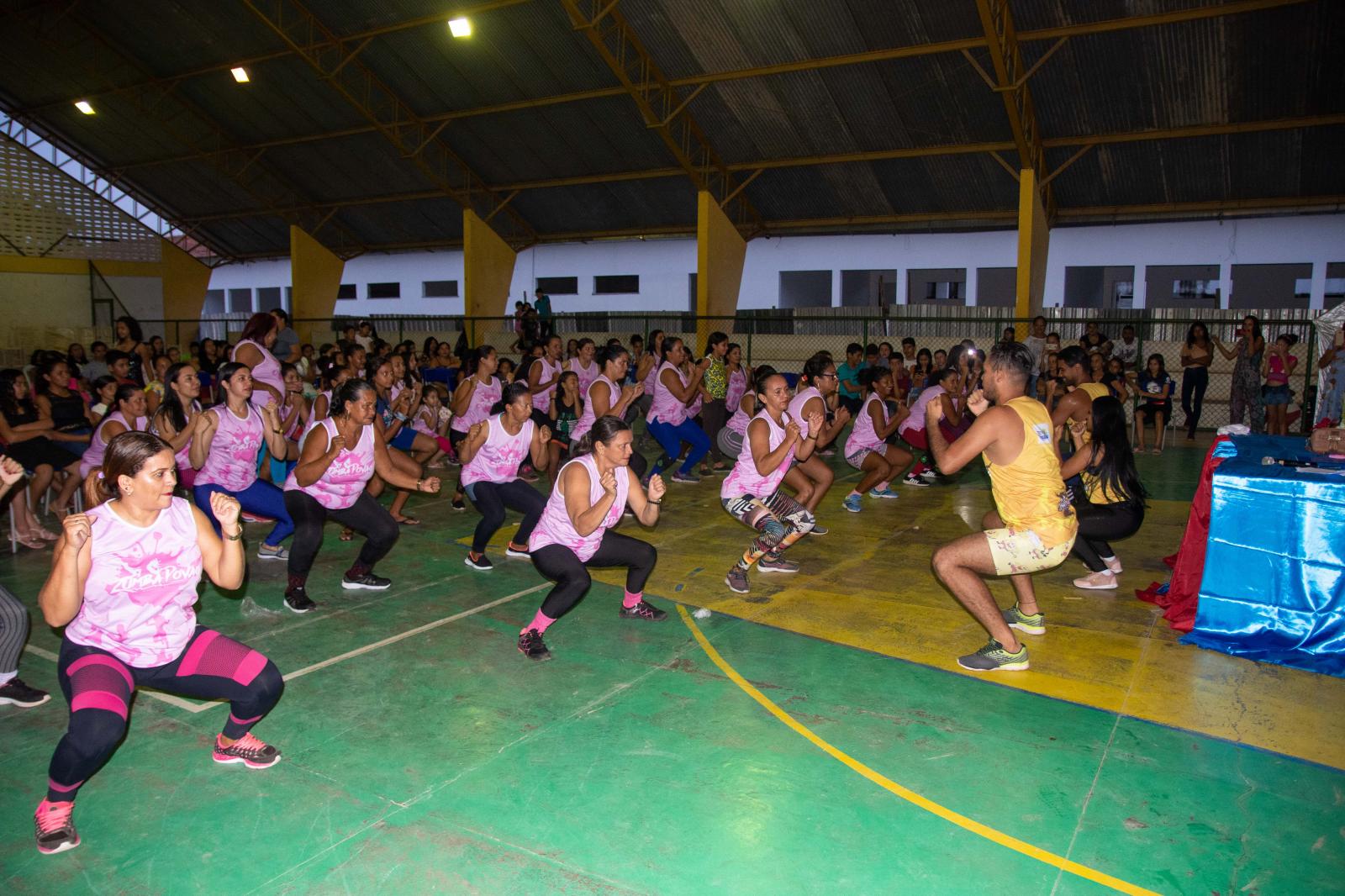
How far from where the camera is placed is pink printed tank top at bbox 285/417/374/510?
241 inches

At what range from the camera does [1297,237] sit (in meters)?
19.7

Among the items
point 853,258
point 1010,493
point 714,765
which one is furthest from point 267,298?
point 714,765

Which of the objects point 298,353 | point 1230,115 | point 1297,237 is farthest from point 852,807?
point 1297,237

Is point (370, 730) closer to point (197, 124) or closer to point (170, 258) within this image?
point (197, 124)

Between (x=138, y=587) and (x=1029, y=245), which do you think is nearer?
(x=138, y=587)

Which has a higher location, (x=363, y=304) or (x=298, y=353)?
(x=363, y=304)

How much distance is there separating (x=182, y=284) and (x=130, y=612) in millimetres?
30258

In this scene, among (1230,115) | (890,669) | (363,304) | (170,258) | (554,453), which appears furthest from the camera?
(363,304)

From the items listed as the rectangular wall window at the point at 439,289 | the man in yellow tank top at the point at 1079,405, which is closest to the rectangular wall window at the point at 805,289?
the rectangular wall window at the point at 439,289

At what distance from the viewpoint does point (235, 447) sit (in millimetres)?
6520

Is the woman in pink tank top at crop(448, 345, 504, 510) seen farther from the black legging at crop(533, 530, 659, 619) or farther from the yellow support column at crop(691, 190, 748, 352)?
the yellow support column at crop(691, 190, 748, 352)

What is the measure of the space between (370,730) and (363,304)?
3024 centimetres

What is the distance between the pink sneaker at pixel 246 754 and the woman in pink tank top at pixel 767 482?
11.5ft

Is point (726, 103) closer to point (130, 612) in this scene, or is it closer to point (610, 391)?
point (610, 391)
